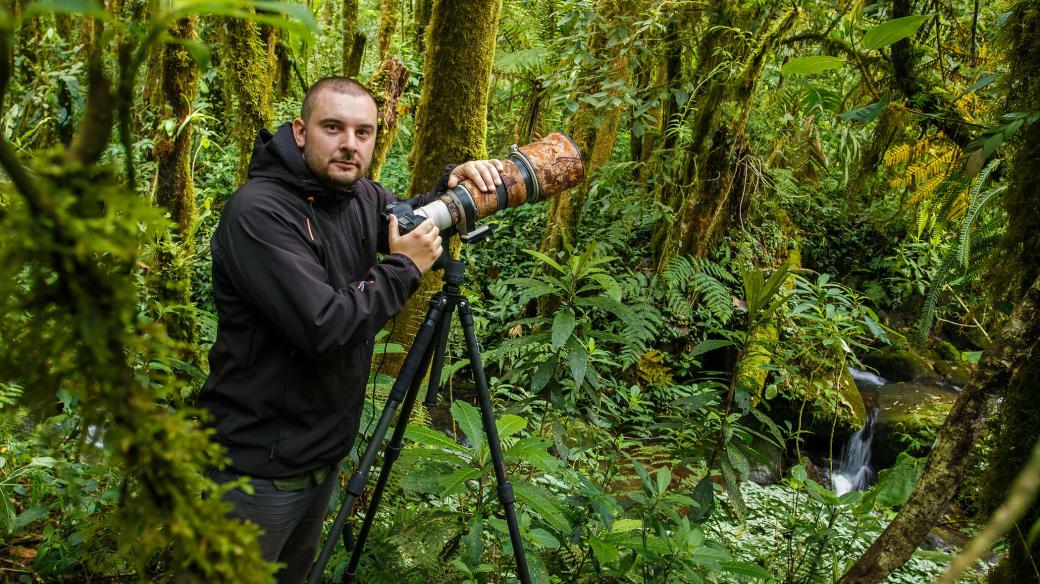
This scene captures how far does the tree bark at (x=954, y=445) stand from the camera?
1.78 metres

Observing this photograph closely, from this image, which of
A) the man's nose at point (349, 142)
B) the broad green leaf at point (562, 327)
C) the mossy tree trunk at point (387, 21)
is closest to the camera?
the man's nose at point (349, 142)

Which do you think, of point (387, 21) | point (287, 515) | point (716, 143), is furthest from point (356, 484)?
point (387, 21)

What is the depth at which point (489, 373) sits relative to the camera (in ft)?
19.4

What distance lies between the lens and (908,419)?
6.16 meters

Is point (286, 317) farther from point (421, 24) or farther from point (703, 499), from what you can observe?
point (421, 24)

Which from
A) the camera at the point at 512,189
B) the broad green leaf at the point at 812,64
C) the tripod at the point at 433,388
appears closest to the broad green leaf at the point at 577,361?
the tripod at the point at 433,388

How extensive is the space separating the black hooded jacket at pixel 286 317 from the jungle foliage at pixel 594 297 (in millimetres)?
210

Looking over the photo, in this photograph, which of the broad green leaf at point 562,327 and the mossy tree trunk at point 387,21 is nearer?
the broad green leaf at point 562,327

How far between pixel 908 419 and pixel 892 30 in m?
5.53

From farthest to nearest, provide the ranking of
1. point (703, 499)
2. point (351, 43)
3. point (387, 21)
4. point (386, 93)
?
point (351, 43)
point (387, 21)
point (386, 93)
point (703, 499)

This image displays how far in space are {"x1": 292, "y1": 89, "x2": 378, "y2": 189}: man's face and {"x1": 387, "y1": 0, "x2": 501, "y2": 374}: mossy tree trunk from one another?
1342 mm

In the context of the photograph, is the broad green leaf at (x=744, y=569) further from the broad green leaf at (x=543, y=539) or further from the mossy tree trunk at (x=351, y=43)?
the mossy tree trunk at (x=351, y=43)

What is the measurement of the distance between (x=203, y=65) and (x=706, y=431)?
2.47m

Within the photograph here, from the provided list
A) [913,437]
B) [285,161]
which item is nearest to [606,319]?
[913,437]
